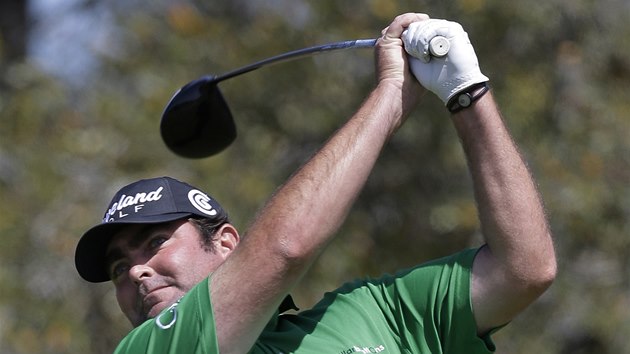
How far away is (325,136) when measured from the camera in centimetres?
1105

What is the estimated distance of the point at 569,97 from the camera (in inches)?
436

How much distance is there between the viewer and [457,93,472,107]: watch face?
14.1ft

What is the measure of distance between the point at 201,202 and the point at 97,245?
1.22 feet

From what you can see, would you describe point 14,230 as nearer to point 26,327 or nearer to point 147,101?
point 26,327

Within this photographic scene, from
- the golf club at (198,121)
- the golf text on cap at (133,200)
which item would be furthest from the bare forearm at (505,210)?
the golf club at (198,121)

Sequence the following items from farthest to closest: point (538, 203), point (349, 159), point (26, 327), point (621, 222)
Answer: point (621, 222) → point (26, 327) → point (538, 203) → point (349, 159)

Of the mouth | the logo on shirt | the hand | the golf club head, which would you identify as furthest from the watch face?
the golf club head

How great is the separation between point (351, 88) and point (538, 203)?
263 inches

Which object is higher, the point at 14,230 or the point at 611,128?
the point at 14,230

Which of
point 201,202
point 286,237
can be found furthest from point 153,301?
point 286,237

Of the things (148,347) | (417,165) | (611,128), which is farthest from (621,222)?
(148,347)

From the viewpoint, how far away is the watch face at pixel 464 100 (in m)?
4.29

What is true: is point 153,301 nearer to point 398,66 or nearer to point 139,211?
point 139,211

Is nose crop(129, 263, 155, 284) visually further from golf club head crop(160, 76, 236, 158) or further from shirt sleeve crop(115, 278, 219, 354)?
golf club head crop(160, 76, 236, 158)
